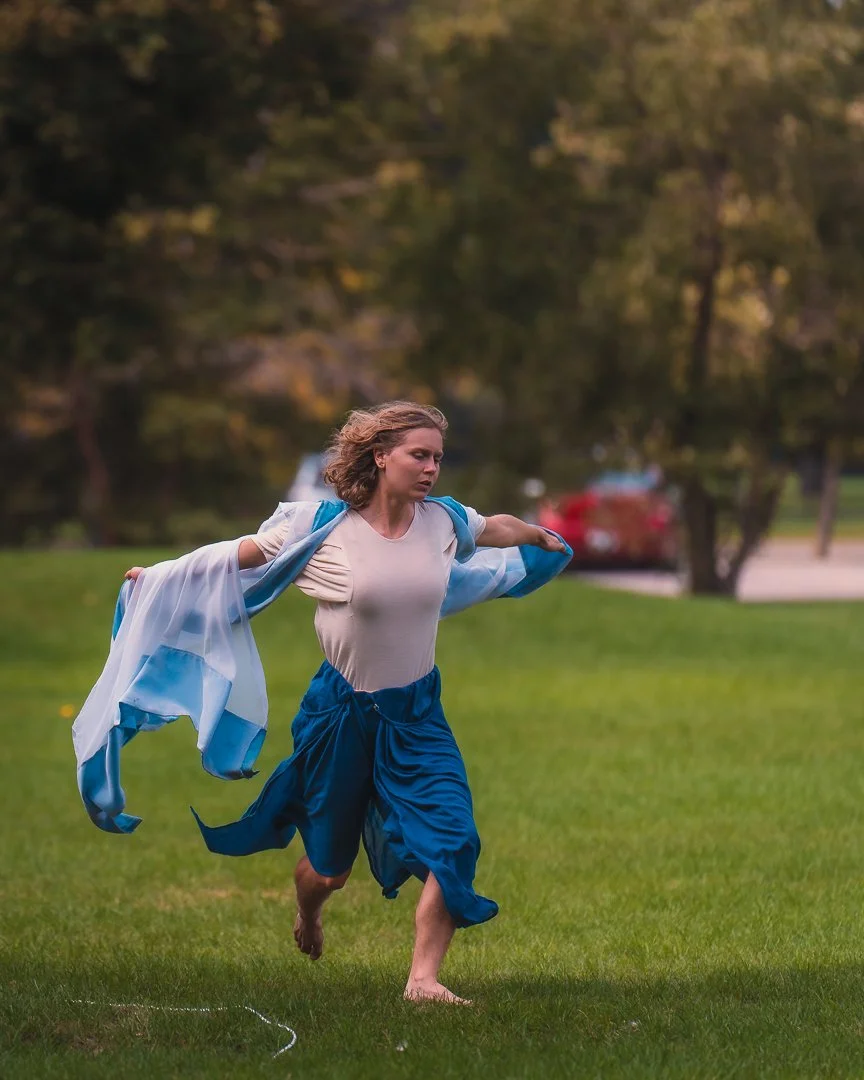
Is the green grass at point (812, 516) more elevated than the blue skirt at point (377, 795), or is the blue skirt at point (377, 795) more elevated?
the green grass at point (812, 516)

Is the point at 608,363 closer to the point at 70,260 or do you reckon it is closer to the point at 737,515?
the point at 737,515

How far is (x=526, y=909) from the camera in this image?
28.7ft

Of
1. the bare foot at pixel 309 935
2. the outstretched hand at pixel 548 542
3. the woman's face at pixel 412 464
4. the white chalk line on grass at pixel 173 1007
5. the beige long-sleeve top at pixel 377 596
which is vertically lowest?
the white chalk line on grass at pixel 173 1007

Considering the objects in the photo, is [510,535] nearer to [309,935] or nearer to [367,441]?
[367,441]

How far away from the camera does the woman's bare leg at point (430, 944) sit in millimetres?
6590

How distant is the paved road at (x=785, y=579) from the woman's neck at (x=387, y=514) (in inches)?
725

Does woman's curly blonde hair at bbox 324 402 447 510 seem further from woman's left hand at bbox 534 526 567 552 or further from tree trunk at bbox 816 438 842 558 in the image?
tree trunk at bbox 816 438 842 558

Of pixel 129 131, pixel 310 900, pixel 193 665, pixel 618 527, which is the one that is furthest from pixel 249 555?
pixel 618 527

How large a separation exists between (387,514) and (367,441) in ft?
0.82

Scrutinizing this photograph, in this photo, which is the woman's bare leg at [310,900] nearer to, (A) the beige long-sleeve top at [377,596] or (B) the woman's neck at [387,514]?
(A) the beige long-sleeve top at [377,596]

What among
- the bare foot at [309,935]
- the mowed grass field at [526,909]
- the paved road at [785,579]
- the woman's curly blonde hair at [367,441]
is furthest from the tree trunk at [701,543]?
the woman's curly blonde hair at [367,441]

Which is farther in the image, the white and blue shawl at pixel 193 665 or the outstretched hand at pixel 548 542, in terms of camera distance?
the outstretched hand at pixel 548 542

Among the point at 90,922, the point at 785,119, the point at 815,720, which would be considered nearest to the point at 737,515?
the point at 785,119

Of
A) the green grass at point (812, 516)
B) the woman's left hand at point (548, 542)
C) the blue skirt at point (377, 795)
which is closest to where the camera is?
the blue skirt at point (377, 795)
